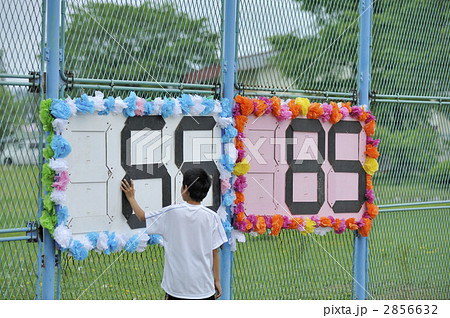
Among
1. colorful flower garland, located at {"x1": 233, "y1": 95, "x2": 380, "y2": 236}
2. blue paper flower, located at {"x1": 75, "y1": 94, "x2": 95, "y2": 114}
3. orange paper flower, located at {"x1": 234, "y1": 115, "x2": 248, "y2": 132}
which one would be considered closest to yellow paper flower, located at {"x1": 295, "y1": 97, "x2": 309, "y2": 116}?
colorful flower garland, located at {"x1": 233, "y1": 95, "x2": 380, "y2": 236}

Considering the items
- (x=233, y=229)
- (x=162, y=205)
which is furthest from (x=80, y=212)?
(x=233, y=229)

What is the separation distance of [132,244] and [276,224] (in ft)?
4.51

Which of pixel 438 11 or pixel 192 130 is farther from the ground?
pixel 438 11

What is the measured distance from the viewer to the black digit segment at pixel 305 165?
589cm

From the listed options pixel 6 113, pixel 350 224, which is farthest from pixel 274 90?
pixel 6 113

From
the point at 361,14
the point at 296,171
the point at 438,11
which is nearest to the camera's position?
the point at 296,171

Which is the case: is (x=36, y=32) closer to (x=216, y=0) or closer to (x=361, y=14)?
(x=216, y=0)

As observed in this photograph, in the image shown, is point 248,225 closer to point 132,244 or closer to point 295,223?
point 295,223

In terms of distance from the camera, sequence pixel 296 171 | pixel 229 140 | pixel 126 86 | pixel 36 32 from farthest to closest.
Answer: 1. pixel 296 171
2. pixel 229 140
3. pixel 126 86
4. pixel 36 32

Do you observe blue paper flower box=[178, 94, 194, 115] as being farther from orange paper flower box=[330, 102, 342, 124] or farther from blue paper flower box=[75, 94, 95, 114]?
orange paper flower box=[330, 102, 342, 124]

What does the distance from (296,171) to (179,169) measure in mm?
1245

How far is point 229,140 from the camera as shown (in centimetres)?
545

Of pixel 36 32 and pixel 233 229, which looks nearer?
pixel 36 32

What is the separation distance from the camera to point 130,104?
4922 millimetres
